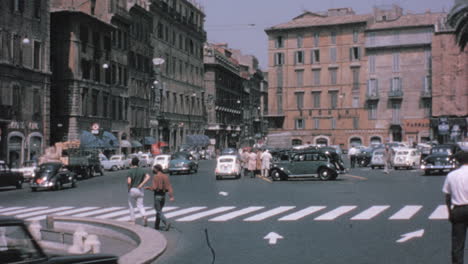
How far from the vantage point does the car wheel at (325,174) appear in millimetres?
34969

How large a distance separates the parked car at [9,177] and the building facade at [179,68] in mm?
42465

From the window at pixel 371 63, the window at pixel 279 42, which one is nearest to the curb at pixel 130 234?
the window at pixel 371 63

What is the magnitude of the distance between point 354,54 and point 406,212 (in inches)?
3020

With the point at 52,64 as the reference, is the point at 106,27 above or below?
above

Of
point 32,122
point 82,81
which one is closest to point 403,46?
point 82,81

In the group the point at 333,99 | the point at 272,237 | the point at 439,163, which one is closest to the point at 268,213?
the point at 272,237

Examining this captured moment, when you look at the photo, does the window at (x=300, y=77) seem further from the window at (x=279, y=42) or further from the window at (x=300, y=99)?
the window at (x=279, y=42)

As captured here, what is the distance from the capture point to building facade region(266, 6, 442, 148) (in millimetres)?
89375

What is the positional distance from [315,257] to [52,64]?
4838 cm

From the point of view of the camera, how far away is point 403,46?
89812mm

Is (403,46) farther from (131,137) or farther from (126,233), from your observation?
(126,233)

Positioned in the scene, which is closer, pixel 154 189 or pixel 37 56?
pixel 154 189

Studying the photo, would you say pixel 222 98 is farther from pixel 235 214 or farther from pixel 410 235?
pixel 410 235

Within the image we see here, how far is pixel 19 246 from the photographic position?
6.64 meters
